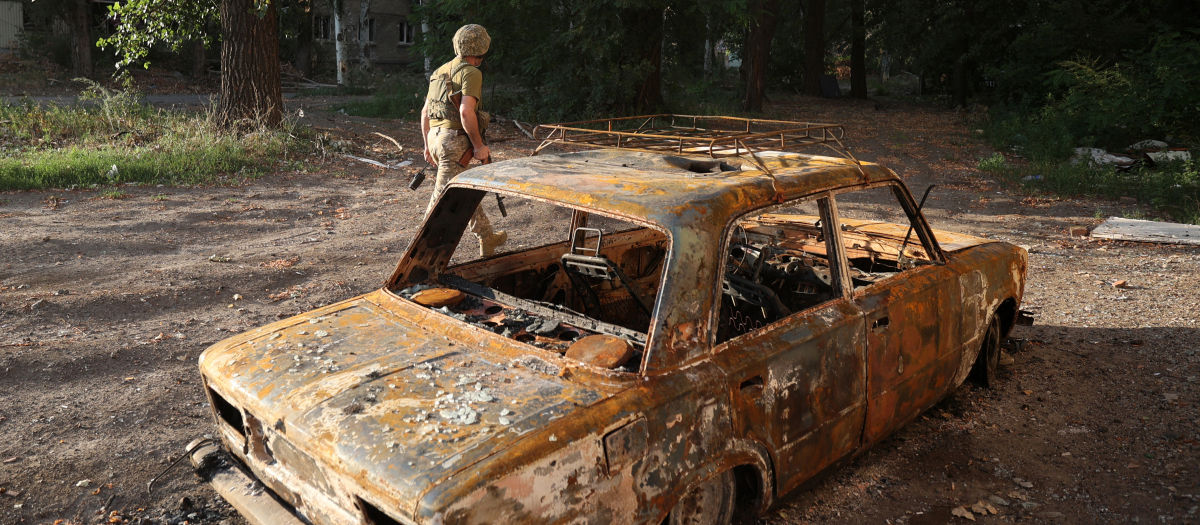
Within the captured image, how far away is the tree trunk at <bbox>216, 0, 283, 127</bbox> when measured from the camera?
38.8ft

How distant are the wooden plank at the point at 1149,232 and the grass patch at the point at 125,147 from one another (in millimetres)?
10464

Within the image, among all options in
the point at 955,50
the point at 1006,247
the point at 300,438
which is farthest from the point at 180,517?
the point at 955,50

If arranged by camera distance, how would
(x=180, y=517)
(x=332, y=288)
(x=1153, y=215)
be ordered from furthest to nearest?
(x=1153, y=215) < (x=332, y=288) < (x=180, y=517)

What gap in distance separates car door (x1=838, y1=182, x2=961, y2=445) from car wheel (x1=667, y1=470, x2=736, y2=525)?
863 mm

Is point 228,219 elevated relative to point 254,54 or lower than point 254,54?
lower

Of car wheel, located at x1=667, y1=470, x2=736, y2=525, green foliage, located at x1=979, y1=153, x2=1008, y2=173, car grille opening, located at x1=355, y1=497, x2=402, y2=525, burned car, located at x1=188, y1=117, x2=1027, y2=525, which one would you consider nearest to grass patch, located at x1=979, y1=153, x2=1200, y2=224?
green foliage, located at x1=979, y1=153, x2=1008, y2=173

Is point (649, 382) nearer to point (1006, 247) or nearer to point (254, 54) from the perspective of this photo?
point (1006, 247)

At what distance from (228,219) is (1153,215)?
10784 millimetres

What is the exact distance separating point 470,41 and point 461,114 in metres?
0.54

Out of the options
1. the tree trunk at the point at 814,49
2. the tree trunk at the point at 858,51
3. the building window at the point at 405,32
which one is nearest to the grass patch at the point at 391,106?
the tree trunk at the point at 814,49

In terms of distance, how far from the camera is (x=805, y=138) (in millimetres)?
3738

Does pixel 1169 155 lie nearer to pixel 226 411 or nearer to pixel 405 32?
pixel 226 411

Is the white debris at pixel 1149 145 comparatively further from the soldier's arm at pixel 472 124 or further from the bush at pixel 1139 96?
the soldier's arm at pixel 472 124

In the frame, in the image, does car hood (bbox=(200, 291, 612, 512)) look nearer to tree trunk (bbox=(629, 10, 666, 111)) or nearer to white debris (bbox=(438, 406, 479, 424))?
white debris (bbox=(438, 406, 479, 424))
